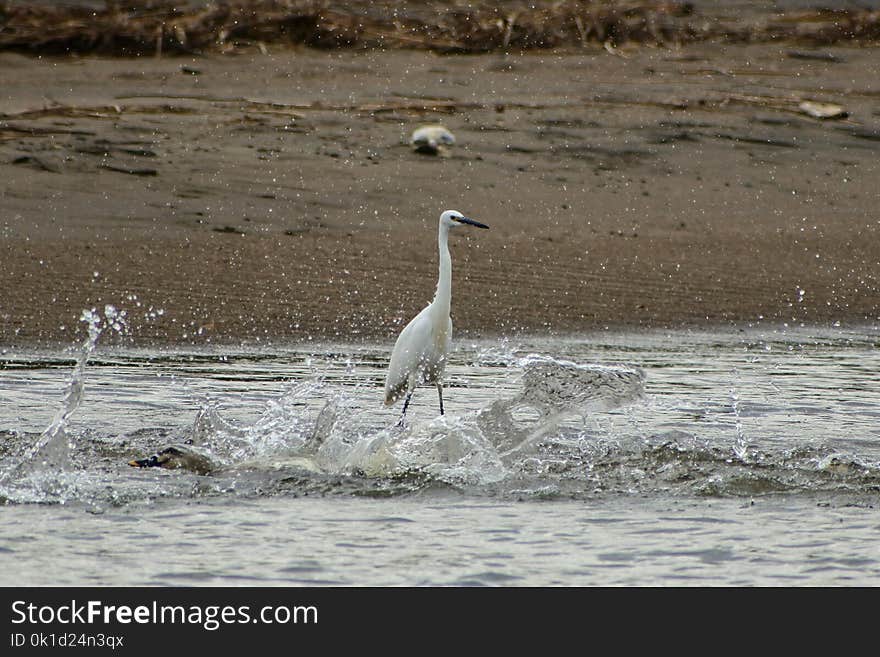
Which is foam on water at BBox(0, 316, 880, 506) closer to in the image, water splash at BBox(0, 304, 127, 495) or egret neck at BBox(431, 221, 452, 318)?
water splash at BBox(0, 304, 127, 495)

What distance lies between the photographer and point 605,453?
297 inches

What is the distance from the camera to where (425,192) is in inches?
579

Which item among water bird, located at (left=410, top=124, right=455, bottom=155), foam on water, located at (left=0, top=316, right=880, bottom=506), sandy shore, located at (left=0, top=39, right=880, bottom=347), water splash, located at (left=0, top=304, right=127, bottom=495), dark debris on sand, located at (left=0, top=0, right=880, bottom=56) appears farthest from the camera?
dark debris on sand, located at (left=0, top=0, right=880, bottom=56)

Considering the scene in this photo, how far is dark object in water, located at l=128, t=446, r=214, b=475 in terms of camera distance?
714 centimetres

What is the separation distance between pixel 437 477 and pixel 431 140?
Result: 895cm

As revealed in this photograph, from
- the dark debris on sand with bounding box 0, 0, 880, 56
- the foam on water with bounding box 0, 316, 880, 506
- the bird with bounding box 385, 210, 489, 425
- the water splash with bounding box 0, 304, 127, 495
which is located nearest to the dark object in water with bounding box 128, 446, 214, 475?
the foam on water with bounding box 0, 316, 880, 506

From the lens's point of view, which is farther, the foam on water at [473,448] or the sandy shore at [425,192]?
the sandy shore at [425,192]

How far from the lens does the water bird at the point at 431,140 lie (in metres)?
15.6

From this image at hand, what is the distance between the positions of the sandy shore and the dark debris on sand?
1.31ft

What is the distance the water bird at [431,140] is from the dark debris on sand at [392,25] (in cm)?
329

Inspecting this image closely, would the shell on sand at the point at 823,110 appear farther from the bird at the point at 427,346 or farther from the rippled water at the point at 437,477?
the bird at the point at 427,346

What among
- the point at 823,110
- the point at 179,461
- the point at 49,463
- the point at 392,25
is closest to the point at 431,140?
the point at 392,25

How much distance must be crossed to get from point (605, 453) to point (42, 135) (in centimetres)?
915

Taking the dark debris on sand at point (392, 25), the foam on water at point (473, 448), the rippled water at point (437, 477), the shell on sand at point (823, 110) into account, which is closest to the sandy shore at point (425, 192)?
the shell on sand at point (823, 110)
